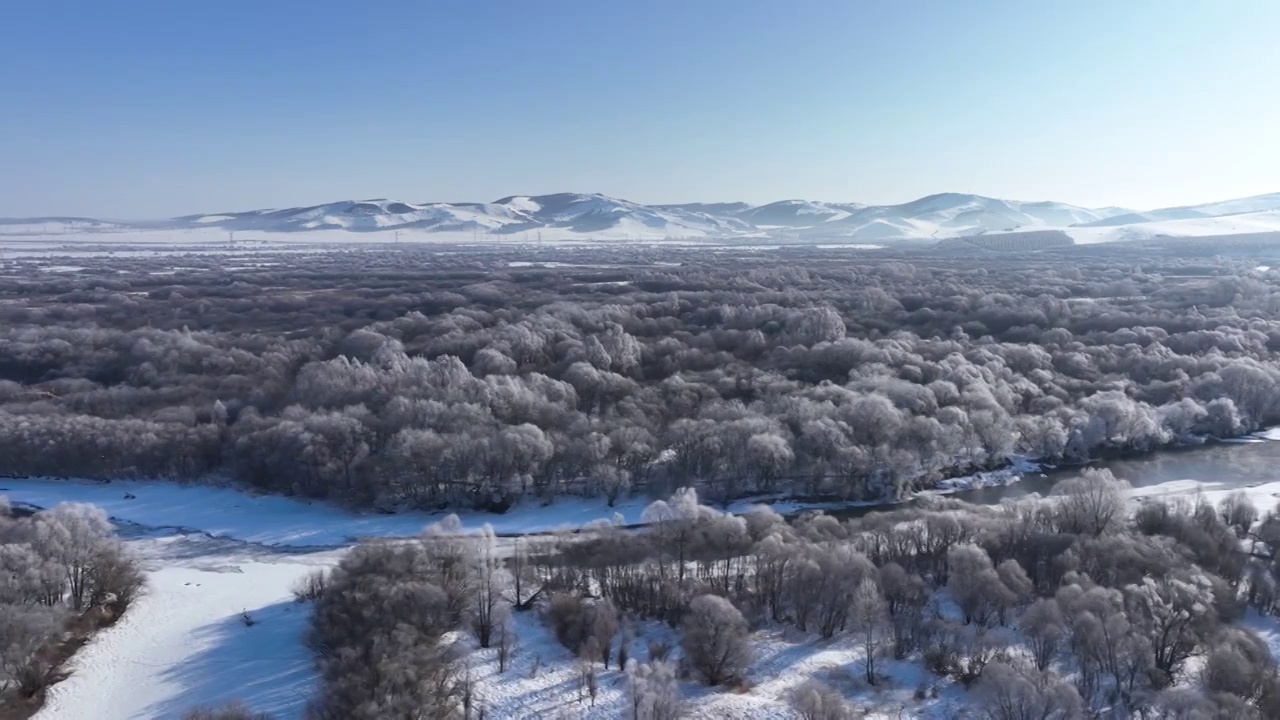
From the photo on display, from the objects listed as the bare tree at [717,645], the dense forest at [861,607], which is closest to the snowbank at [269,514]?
the dense forest at [861,607]

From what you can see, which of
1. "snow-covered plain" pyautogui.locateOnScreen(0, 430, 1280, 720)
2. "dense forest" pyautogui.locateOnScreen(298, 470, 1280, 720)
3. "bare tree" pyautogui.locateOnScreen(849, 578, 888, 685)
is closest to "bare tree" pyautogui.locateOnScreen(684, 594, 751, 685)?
"dense forest" pyautogui.locateOnScreen(298, 470, 1280, 720)

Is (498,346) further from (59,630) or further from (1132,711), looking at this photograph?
(1132,711)

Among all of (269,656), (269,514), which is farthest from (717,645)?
(269,514)

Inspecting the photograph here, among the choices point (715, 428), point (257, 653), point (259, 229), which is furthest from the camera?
point (259, 229)

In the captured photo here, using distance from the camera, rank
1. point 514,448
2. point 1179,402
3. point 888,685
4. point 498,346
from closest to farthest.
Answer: point 888,685 → point 514,448 → point 1179,402 → point 498,346

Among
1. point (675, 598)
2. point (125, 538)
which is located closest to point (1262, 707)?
point (675, 598)

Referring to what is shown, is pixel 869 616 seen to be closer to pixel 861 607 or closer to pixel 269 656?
pixel 861 607

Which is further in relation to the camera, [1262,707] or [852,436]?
[852,436]

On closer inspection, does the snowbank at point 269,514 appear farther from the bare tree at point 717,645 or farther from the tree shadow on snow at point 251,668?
the bare tree at point 717,645
